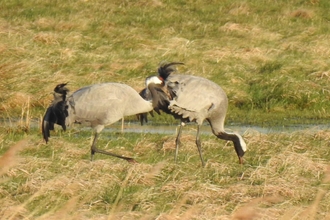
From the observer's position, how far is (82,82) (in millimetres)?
13938

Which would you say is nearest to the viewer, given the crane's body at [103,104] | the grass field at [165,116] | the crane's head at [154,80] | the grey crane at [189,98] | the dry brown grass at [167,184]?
the dry brown grass at [167,184]

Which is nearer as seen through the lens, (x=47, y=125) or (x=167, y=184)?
(x=167, y=184)

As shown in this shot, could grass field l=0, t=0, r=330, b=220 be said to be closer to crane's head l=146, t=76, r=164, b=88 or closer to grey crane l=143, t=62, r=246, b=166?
grey crane l=143, t=62, r=246, b=166

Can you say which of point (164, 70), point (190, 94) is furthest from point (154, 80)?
point (190, 94)

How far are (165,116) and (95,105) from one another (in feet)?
11.6

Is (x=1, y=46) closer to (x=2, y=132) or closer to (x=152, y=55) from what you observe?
(x=152, y=55)

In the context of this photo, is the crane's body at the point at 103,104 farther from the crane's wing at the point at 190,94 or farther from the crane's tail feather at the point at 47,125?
the crane's wing at the point at 190,94

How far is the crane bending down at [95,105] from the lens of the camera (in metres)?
9.08

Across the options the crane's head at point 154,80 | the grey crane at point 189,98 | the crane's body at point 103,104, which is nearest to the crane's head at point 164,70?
the grey crane at point 189,98

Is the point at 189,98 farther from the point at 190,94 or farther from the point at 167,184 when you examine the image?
the point at 167,184

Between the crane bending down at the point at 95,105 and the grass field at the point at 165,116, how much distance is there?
34 centimetres

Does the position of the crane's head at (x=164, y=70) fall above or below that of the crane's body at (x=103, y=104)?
above

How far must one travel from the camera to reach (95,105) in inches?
358

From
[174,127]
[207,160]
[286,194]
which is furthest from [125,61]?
[286,194]
